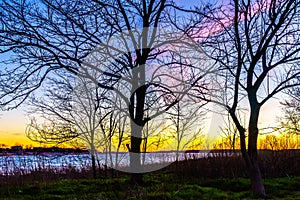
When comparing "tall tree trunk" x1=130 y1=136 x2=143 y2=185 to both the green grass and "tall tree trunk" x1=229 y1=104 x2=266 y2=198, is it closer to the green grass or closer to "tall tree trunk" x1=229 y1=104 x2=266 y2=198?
the green grass

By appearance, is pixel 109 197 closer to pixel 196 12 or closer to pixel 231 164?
pixel 196 12

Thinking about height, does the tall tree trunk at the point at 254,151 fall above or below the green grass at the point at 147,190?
above

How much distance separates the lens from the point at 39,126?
11.3m

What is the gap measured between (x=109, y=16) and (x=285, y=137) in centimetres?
873

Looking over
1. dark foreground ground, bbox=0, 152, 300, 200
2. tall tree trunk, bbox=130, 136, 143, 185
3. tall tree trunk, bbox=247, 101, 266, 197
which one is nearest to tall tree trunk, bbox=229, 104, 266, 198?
tall tree trunk, bbox=247, 101, 266, 197

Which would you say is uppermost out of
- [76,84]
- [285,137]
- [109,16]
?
[109,16]

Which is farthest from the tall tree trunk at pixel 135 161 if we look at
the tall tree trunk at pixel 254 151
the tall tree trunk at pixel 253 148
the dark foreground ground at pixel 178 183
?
the tall tree trunk at pixel 254 151

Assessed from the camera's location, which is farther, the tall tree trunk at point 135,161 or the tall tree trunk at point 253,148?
the tall tree trunk at point 135,161

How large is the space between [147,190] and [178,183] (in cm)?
212

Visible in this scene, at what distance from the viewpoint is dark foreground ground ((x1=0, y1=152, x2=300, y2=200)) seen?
660 cm

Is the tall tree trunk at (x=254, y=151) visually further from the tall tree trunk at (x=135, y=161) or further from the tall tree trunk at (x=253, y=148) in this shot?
the tall tree trunk at (x=135, y=161)

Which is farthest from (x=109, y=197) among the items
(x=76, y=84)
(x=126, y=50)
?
(x=76, y=84)

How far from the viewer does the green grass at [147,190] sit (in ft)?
20.5

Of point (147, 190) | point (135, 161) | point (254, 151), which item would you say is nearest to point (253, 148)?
point (254, 151)
